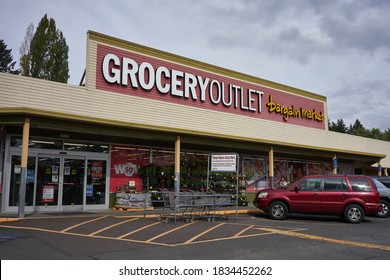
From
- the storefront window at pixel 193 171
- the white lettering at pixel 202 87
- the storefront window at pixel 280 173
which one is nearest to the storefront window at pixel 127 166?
the storefront window at pixel 193 171

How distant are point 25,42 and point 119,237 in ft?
148

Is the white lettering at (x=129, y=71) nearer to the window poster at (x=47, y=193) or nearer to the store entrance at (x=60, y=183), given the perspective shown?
the store entrance at (x=60, y=183)

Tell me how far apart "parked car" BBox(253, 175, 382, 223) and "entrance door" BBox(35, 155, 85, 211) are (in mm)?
7493

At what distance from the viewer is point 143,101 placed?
57.9 feet

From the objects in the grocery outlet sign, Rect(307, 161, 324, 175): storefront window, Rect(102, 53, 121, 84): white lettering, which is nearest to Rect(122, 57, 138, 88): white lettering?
the grocery outlet sign

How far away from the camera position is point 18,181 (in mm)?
14273

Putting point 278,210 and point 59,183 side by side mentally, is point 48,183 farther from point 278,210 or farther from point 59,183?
point 278,210

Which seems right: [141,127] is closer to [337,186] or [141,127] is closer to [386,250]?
[337,186]

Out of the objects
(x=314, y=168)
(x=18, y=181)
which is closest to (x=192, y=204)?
(x=18, y=181)

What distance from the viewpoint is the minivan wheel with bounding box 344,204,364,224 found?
14102 mm

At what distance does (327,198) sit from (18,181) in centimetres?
1159

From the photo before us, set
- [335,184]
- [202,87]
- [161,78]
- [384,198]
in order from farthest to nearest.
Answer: [202,87], [161,78], [384,198], [335,184]

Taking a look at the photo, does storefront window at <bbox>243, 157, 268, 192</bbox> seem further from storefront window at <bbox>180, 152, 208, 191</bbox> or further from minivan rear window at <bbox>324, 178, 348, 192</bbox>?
minivan rear window at <bbox>324, 178, 348, 192</bbox>

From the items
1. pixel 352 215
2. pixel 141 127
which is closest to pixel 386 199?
pixel 352 215
